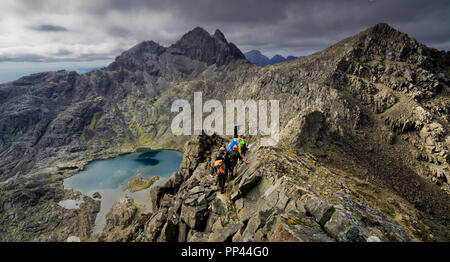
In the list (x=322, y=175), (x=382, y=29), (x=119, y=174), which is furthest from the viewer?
(x=119, y=174)

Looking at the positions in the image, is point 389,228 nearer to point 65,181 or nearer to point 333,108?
point 333,108

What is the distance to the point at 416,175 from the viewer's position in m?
63.6

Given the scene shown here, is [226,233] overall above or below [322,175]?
below

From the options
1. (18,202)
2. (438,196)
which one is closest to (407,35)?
(438,196)

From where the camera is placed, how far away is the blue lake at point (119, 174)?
317 ft

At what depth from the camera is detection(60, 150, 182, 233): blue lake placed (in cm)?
9675

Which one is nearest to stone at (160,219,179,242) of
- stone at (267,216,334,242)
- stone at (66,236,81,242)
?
stone at (267,216,334,242)

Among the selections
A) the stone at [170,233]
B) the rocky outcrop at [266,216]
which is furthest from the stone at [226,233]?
the stone at [170,233]

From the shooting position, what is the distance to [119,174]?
13025 centimetres

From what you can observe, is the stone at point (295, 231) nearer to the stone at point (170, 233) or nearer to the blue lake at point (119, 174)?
the stone at point (170, 233)

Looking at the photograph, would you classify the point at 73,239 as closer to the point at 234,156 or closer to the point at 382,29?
the point at 234,156

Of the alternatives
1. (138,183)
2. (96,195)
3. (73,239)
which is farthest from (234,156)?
(96,195)

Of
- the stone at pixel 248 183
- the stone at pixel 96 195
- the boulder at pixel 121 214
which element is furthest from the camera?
the stone at pixel 96 195

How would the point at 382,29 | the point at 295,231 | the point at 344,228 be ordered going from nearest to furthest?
the point at 295,231, the point at 344,228, the point at 382,29
